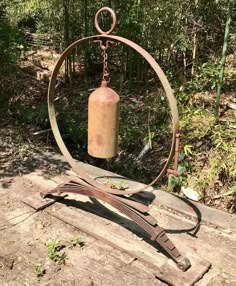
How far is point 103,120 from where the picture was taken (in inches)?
131

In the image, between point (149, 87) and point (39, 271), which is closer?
point (39, 271)

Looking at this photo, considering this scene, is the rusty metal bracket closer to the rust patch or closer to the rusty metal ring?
the rusty metal ring

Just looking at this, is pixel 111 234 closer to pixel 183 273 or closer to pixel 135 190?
pixel 135 190

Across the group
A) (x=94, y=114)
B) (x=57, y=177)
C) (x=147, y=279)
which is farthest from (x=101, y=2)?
(x=147, y=279)

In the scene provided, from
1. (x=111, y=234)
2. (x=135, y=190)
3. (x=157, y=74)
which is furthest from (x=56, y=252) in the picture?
(x=157, y=74)

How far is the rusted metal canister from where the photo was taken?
10.7ft

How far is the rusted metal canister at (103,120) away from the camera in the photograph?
3.27m

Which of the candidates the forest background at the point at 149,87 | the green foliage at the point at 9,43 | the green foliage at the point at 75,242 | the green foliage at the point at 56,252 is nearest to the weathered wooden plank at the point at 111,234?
the green foliage at the point at 75,242

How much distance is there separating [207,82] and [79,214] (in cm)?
294

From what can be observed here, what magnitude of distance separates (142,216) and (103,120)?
0.80 m

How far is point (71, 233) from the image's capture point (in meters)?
3.47

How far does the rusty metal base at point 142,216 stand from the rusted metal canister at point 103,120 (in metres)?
0.35

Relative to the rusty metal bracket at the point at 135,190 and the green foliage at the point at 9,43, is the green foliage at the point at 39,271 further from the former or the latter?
the green foliage at the point at 9,43

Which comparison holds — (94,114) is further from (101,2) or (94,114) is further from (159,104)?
(101,2)
